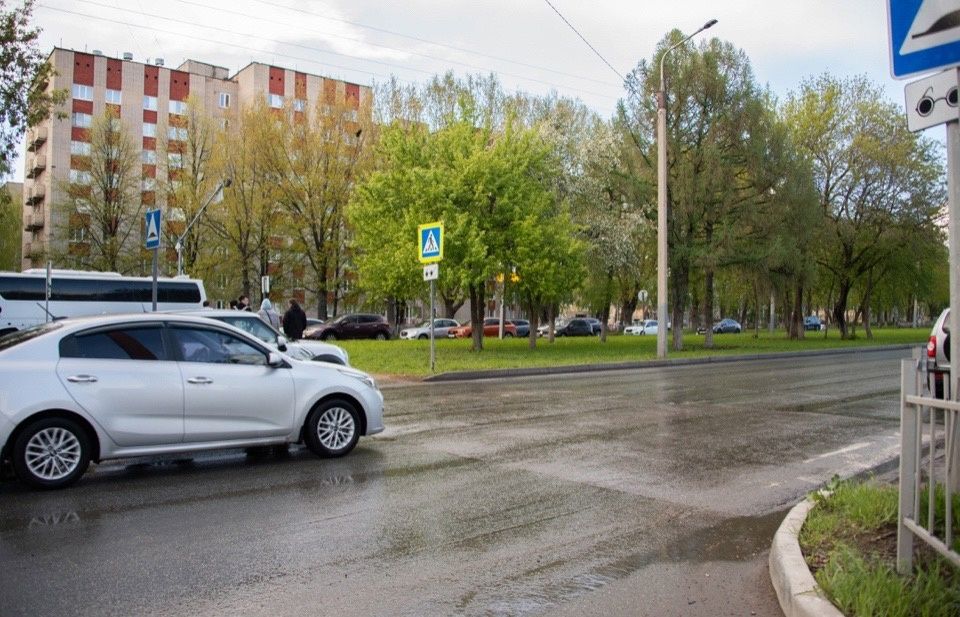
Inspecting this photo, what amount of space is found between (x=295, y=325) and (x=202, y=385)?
39.2 ft

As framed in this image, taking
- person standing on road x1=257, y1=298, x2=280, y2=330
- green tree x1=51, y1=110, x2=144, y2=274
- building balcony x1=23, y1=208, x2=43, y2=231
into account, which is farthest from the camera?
building balcony x1=23, y1=208, x2=43, y2=231

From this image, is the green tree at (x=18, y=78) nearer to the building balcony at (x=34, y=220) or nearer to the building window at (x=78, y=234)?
the building window at (x=78, y=234)

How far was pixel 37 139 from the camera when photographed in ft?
223

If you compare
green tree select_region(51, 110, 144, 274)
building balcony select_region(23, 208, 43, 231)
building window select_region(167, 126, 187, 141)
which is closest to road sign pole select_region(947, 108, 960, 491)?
green tree select_region(51, 110, 144, 274)

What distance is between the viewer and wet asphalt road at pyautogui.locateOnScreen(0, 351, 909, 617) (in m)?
4.20

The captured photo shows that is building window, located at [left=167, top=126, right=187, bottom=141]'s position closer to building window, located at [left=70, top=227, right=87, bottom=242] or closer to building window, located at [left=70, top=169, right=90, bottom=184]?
building window, located at [left=70, top=169, right=90, bottom=184]

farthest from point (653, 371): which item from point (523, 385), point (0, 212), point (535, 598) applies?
point (0, 212)

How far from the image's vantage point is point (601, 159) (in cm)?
3359

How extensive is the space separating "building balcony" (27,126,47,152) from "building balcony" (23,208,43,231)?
19.1 ft

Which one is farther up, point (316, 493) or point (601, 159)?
point (601, 159)

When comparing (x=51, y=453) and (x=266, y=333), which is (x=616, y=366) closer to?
(x=266, y=333)

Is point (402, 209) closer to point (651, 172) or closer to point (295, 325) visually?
point (295, 325)

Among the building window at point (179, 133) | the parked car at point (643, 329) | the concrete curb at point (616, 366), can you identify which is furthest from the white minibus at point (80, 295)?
the parked car at point (643, 329)

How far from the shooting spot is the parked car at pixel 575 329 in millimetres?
55625
